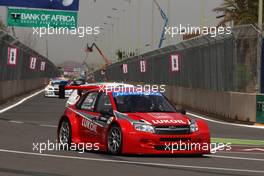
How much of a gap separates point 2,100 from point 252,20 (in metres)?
17.5

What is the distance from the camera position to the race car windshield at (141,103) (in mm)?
15414

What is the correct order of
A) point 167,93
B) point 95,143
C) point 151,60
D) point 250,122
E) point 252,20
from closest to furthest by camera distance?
A: point 95,143, point 250,122, point 167,93, point 252,20, point 151,60

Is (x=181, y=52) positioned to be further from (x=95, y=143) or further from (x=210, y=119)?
(x=95, y=143)

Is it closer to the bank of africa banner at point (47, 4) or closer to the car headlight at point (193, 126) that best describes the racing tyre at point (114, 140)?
the car headlight at point (193, 126)

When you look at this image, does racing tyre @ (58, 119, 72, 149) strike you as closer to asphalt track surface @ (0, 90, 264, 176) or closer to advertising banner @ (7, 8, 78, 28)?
asphalt track surface @ (0, 90, 264, 176)

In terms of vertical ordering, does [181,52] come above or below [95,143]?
above

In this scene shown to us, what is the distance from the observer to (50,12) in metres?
48.1

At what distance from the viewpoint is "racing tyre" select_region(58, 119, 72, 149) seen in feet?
54.4

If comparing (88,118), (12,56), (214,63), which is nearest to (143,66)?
(12,56)

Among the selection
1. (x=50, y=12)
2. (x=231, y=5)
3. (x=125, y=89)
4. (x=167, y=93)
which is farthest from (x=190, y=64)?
(x=125, y=89)

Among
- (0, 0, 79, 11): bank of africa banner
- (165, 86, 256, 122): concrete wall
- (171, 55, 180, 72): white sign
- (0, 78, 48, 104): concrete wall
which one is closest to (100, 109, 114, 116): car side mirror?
(165, 86, 256, 122): concrete wall

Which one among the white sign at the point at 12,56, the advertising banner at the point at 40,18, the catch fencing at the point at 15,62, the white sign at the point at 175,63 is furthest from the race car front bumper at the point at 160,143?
the advertising banner at the point at 40,18

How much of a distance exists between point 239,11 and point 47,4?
1488 cm

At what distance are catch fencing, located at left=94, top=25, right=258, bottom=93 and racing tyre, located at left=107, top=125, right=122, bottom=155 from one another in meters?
14.1
